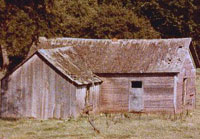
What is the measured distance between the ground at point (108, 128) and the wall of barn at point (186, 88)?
4.59 meters

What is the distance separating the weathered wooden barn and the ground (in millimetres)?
1865

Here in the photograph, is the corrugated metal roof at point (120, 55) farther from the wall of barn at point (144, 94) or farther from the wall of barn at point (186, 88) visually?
the wall of barn at point (186, 88)

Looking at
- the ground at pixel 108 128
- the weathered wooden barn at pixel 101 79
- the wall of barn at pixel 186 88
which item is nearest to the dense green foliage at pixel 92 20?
the weathered wooden barn at pixel 101 79

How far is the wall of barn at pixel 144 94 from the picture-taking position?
1318 inches

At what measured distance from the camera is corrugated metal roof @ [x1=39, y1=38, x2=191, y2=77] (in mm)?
33312

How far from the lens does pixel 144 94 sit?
3384 centimetres

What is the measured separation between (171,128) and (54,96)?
29.4 feet

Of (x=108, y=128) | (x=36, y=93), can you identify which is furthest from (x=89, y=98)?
(x=108, y=128)

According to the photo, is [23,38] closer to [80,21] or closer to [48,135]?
[48,135]

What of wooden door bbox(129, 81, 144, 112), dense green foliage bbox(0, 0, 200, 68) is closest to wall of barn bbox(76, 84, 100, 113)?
wooden door bbox(129, 81, 144, 112)

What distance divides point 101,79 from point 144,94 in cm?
326

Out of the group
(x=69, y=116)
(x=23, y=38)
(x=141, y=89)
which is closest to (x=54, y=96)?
(x=69, y=116)

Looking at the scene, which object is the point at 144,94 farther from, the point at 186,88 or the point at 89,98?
the point at 186,88

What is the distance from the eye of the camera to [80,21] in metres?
60.8
